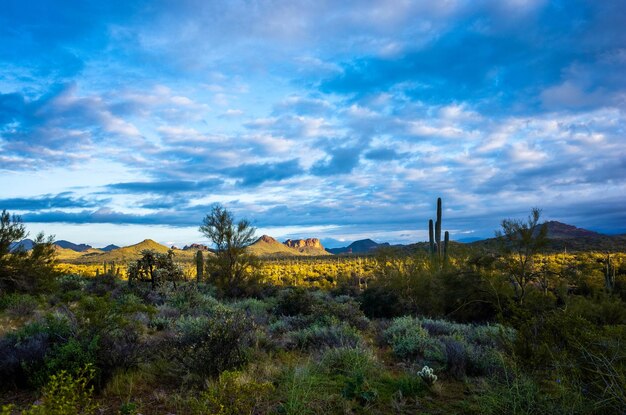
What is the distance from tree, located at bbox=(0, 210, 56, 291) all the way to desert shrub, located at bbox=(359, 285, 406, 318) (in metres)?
14.5

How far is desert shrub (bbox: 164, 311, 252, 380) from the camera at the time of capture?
6152mm

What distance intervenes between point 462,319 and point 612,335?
14.0m

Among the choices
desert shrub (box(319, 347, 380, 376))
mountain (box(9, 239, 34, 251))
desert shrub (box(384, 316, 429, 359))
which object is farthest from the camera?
mountain (box(9, 239, 34, 251))

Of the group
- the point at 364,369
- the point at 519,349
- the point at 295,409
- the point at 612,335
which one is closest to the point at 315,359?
the point at 364,369

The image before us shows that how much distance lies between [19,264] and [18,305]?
5.38m

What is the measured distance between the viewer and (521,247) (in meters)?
18.0

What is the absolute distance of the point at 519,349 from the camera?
581 cm

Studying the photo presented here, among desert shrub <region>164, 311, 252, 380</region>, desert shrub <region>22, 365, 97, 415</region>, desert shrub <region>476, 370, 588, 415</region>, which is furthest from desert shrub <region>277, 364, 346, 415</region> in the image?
desert shrub <region>22, 365, 97, 415</region>

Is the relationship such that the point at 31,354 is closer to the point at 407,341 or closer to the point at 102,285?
the point at 407,341

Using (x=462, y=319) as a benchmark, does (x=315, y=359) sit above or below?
above

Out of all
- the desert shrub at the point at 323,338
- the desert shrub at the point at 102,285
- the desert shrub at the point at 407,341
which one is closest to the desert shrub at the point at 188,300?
the desert shrub at the point at 102,285

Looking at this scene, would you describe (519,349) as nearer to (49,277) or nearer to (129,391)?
(129,391)

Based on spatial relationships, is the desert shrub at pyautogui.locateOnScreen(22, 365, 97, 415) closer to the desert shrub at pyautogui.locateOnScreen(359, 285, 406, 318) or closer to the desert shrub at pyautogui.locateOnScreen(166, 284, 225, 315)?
the desert shrub at pyautogui.locateOnScreen(166, 284, 225, 315)

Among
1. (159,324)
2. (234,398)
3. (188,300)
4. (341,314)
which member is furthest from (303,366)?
(188,300)
